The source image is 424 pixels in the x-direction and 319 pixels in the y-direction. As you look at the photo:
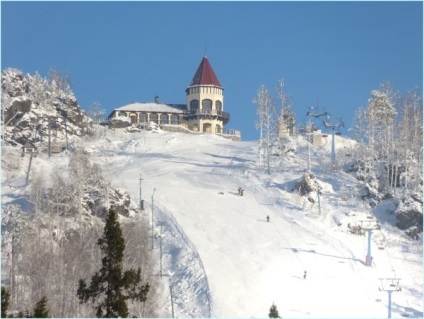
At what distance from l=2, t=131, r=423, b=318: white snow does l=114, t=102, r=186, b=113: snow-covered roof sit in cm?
3123

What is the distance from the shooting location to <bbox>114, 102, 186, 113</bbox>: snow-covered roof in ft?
358

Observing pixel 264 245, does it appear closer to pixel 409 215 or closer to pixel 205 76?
pixel 409 215

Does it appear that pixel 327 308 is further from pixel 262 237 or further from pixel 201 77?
pixel 201 77

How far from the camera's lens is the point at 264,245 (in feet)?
174

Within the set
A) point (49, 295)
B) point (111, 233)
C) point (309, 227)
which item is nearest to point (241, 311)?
point (49, 295)

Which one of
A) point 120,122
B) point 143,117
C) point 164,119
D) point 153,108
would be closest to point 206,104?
point 164,119

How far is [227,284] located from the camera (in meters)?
46.1

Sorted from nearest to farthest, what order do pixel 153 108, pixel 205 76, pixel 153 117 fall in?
pixel 153 117 < pixel 153 108 < pixel 205 76

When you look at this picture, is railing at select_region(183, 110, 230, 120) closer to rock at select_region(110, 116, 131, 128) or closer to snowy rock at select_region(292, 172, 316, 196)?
rock at select_region(110, 116, 131, 128)

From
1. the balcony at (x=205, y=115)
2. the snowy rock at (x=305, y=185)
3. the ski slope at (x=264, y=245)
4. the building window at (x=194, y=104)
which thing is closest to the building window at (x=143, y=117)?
the balcony at (x=205, y=115)

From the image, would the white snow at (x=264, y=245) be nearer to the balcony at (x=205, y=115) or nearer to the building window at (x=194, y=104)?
the balcony at (x=205, y=115)

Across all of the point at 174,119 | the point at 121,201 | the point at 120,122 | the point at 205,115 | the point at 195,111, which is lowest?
the point at 121,201

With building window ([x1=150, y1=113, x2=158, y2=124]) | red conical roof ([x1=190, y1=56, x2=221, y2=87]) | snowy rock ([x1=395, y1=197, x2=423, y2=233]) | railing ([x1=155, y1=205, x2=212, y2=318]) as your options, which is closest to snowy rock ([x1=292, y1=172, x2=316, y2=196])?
snowy rock ([x1=395, y1=197, x2=423, y2=233])

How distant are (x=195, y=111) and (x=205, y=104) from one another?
8.31ft
